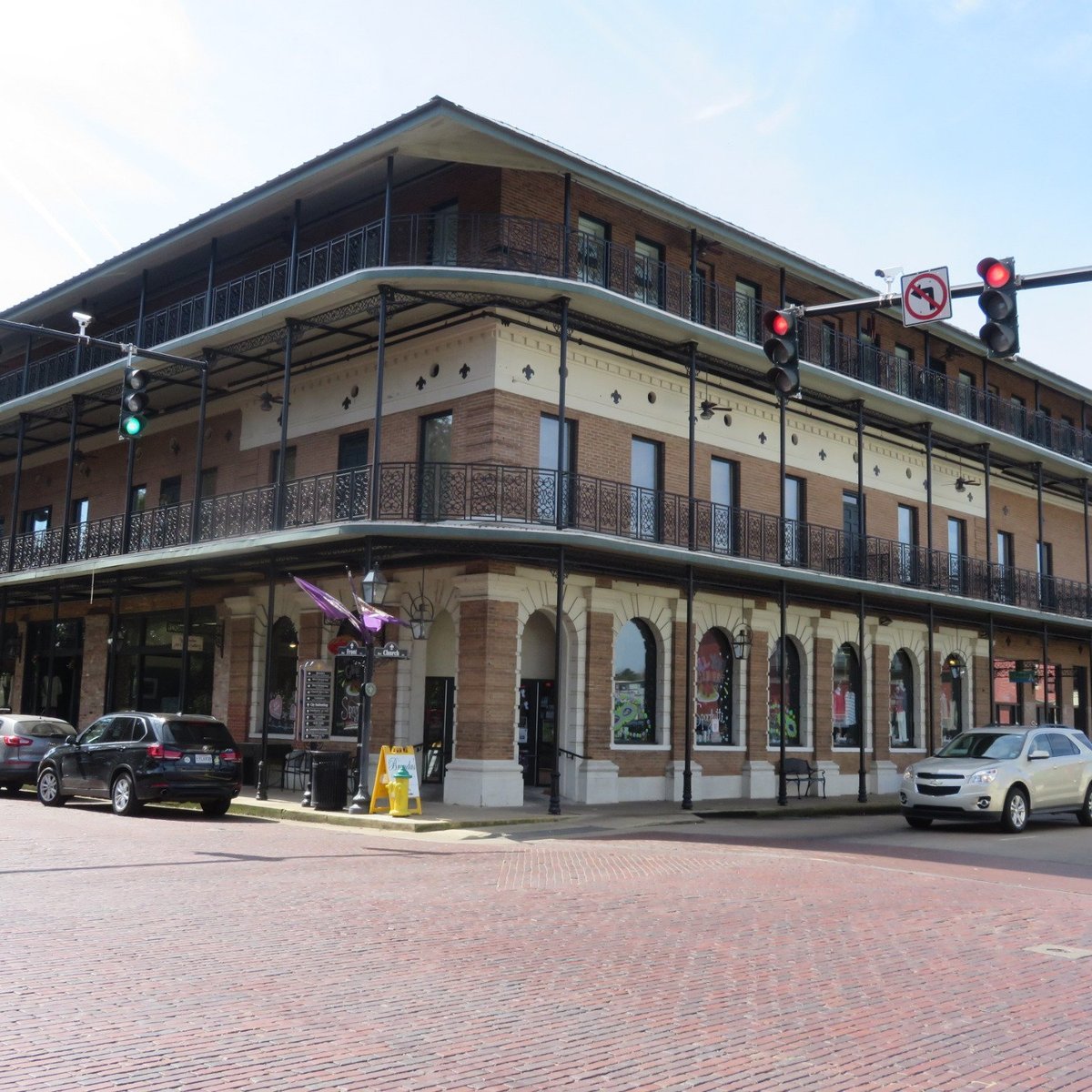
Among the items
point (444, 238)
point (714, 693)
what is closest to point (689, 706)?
point (714, 693)

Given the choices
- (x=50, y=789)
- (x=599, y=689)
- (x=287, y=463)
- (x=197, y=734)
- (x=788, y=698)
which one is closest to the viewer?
(x=197, y=734)

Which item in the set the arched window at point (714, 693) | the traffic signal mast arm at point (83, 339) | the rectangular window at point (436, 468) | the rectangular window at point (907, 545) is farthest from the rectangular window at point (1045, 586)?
the traffic signal mast arm at point (83, 339)

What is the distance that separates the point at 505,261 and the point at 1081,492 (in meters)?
23.8

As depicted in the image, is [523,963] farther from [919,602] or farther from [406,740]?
[919,602]

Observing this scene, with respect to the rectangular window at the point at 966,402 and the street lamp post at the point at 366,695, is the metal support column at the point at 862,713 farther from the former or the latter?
the street lamp post at the point at 366,695

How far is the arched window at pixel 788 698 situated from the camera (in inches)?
1021

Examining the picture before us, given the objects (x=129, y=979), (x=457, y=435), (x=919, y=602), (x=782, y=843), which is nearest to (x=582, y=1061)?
(x=129, y=979)

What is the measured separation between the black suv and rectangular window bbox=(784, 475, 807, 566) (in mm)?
12365

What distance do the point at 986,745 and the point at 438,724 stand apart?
31.7 feet

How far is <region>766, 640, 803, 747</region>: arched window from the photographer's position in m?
25.9

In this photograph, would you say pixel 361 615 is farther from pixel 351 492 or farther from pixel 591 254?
pixel 591 254

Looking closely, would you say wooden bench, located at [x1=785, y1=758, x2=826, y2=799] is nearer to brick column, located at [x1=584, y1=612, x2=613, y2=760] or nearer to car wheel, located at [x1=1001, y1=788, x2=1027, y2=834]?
brick column, located at [x1=584, y1=612, x2=613, y2=760]

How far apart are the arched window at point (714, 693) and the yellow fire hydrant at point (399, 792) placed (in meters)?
7.89

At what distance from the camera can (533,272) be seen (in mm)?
20891
